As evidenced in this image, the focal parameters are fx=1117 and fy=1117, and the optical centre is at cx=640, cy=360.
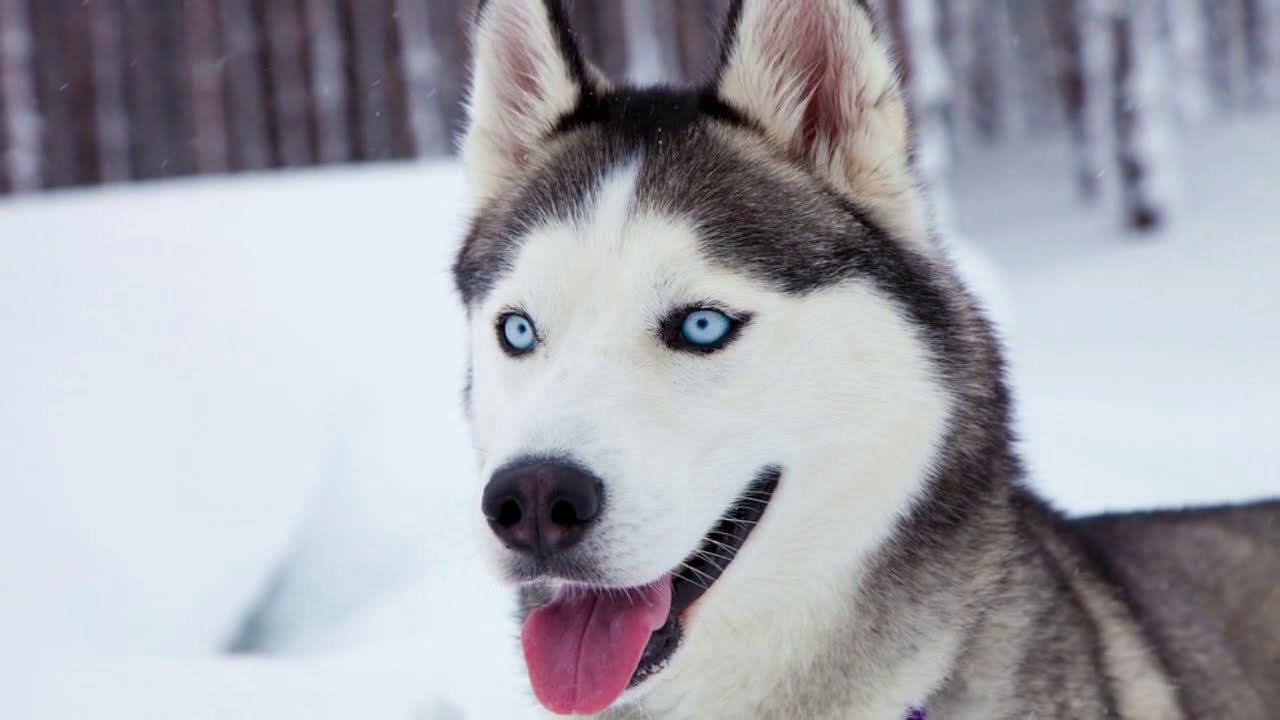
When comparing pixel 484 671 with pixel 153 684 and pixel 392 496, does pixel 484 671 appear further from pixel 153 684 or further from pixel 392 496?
pixel 392 496

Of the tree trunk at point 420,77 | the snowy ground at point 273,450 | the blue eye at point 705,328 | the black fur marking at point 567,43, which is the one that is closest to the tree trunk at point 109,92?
the tree trunk at point 420,77

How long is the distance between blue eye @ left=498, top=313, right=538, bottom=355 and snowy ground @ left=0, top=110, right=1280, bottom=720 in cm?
30

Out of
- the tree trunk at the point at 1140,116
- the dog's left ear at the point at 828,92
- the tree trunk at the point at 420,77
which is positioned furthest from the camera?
the tree trunk at the point at 1140,116

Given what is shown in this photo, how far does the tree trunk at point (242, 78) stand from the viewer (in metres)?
6.20

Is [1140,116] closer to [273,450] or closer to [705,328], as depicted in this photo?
[273,450]

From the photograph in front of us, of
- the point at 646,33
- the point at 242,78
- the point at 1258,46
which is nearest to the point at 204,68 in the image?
the point at 242,78

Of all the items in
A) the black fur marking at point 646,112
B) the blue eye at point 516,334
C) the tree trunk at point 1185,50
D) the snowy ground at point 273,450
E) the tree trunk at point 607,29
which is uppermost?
the tree trunk at point 1185,50

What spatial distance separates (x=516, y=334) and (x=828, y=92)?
624 millimetres

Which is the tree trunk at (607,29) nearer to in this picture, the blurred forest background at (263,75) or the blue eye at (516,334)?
the blurred forest background at (263,75)

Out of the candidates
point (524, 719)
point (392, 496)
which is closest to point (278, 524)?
point (392, 496)

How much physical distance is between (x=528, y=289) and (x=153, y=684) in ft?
3.32

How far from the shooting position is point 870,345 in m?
1.57

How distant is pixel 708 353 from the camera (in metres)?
1.52

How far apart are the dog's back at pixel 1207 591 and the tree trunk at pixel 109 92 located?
5817 mm
